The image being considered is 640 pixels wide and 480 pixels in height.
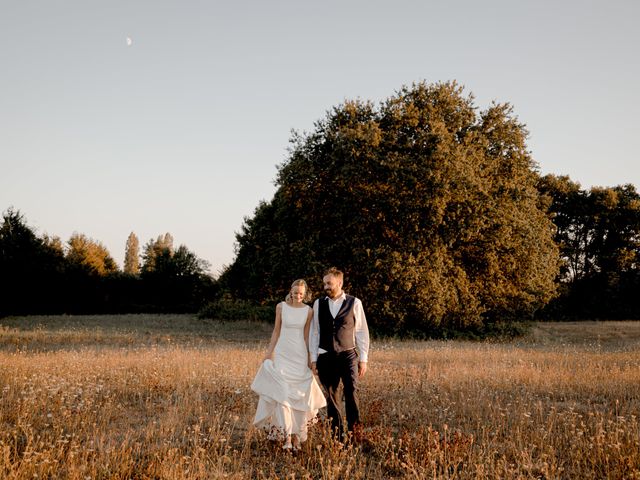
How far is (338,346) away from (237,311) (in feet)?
114

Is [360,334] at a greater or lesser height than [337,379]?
greater

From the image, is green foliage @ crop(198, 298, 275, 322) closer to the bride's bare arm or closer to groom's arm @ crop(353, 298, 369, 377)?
the bride's bare arm

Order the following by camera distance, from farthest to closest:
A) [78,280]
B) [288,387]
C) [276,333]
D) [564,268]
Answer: [78,280], [564,268], [276,333], [288,387]

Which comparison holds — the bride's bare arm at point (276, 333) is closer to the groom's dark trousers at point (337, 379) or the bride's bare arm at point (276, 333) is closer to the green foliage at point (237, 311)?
the groom's dark trousers at point (337, 379)

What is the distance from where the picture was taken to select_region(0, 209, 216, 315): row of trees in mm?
43531

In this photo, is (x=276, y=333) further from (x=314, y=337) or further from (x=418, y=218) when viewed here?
(x=418, y=218)

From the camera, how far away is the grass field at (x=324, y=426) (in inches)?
240

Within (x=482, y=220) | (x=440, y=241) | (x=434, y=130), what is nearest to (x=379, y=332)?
(x=440, y=241)

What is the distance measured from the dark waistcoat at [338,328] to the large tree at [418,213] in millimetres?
14722

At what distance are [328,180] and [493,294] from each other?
33.3 feet

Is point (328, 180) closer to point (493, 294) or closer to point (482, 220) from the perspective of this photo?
point (482, 220)

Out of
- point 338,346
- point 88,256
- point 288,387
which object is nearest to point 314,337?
point 338,346

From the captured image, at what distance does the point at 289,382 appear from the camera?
736cm

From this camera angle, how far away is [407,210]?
2317 cm
